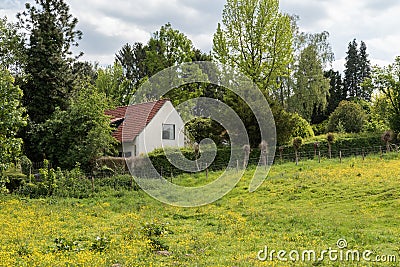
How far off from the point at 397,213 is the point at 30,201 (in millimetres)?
16506

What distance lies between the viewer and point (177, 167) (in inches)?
1215

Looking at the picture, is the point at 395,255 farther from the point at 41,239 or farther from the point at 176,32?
the point at 176,32

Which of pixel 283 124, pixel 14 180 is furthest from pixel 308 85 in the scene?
pixel 14 180

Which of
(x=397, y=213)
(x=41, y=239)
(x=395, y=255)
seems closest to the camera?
(x=395, y=255)

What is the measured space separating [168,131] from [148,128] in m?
2.07

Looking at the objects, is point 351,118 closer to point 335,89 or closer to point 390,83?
point 390,83

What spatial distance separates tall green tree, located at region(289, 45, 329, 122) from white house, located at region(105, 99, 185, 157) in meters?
18.7

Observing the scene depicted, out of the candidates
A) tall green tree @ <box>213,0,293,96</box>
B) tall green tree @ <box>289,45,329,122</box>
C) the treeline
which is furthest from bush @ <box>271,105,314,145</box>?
tall green tree @ <box>289,45,329,122</box>

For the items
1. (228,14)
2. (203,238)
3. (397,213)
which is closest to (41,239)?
(203,238)

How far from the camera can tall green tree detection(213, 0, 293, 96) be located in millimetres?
38656

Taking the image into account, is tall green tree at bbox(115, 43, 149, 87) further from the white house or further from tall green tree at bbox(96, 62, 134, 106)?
the white house

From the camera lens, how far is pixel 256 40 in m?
38.8

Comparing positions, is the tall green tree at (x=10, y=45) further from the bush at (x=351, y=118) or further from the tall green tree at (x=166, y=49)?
the bush at (x=351, y=118)

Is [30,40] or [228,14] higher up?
[228,14]
